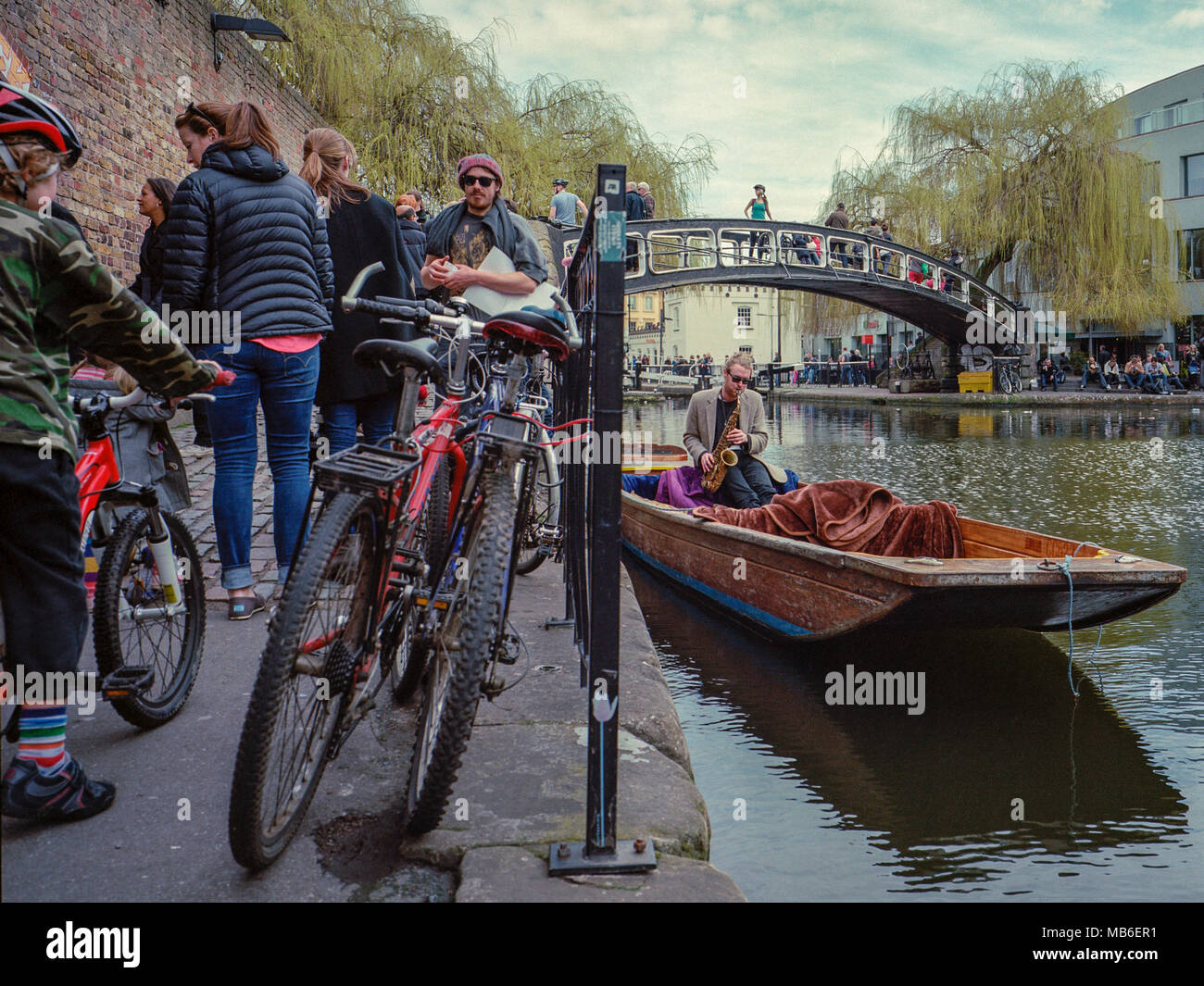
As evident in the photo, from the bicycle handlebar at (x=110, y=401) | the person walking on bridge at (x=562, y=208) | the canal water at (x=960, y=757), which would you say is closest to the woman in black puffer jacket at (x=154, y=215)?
the bicycle handlebar at (x=110, y=401)

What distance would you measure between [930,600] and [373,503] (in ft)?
9.76

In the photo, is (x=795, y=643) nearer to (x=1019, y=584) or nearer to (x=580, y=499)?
(x=1019, y=584)

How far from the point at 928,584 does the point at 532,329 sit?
2.58 meters

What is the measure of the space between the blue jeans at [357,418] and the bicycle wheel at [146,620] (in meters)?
1.31

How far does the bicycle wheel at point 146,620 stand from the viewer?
108 inches

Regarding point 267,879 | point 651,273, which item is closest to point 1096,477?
point 267,879

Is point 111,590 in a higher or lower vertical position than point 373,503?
lower

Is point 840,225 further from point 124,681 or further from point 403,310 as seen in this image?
point 124,681

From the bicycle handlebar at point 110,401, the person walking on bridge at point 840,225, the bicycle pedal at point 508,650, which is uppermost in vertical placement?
the person walking on bridge at point 840,225

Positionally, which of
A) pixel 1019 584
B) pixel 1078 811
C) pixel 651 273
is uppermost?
pixel 651 273

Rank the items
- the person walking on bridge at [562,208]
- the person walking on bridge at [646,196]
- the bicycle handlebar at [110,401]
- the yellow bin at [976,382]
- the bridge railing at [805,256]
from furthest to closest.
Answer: the yellow bin at [976,382] → the bridge railing at [805,256] → the person walking on bridge at [646,196] → the person walking on bridge at [562,208] → the bicycle handlebar at [110,401]

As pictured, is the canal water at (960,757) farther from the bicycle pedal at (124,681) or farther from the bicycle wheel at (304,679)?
the bicycle pedal at (124,681)
